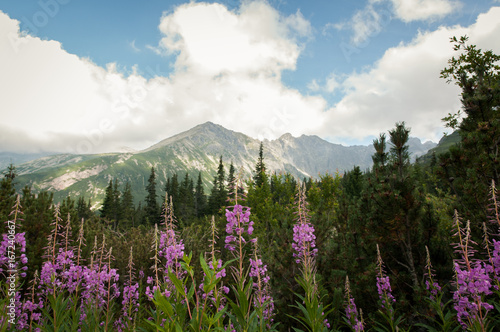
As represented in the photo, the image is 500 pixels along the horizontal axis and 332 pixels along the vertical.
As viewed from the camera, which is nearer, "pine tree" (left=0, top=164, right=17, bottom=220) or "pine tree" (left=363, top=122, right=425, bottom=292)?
"pine tree" (left=363, top=122, right=425, bottom=292)

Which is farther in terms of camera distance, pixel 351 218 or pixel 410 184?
pixel 351 218

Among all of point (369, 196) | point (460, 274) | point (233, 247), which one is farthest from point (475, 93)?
point (233, 247)

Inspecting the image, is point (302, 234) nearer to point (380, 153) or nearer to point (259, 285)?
point (259, 285)

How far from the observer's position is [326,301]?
643 cm

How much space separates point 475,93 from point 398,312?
6295 mm

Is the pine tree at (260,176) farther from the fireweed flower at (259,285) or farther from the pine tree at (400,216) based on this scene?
the fireweed flower at (259,285)

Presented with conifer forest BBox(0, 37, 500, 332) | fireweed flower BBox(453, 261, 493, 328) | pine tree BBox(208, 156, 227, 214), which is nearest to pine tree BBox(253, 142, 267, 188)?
pine tree BBox(208, 156, 227, 214)

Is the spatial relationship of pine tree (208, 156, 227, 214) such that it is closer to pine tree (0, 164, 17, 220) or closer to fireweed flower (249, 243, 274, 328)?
pine tree (0, 164, 17, 220)

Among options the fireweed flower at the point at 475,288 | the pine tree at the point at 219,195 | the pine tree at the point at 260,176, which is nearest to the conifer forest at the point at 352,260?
the fireweed flower at the point at 475,288

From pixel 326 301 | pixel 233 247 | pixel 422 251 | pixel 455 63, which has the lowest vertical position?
pixel 326 301

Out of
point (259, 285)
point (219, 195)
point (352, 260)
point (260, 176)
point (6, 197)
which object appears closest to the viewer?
point (259, 285)

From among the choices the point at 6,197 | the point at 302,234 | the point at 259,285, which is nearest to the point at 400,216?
the point at 302,234

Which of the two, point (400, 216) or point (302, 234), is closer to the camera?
point (302, 234)

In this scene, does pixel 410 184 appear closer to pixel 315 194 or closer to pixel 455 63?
pixel 455 63
